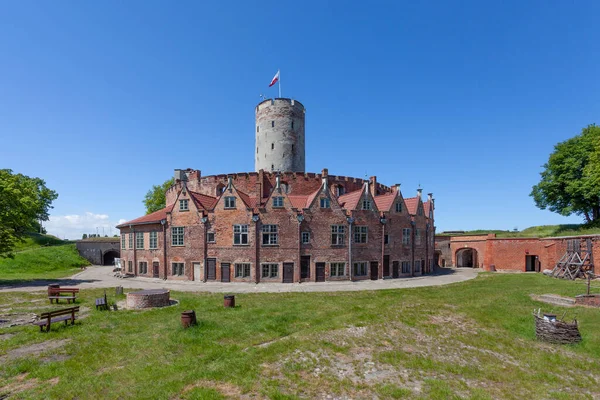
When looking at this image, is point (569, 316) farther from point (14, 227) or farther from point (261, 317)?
point (14, 227)

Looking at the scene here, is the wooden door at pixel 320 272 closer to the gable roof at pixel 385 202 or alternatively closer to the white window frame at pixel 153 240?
the gable roof at pixel 385 202

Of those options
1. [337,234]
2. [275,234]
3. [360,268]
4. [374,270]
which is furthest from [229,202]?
[374,270]

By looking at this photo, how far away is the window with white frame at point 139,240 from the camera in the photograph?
1526 inches

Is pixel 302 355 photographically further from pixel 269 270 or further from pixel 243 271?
pixel 243 271

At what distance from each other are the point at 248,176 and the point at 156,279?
16.0 m

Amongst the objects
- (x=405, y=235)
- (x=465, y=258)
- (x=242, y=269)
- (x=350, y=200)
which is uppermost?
(x=350, y=200)

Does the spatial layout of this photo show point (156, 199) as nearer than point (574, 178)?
No

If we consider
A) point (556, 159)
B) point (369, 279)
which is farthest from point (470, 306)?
point (556, 159)

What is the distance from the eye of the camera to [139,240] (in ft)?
128

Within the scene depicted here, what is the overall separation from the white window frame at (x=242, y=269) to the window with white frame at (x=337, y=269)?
8780 millimetres

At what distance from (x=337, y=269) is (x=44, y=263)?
157ft

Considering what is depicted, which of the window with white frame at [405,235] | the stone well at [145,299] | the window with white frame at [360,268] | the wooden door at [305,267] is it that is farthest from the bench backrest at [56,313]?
the window with white frame at [405,235]

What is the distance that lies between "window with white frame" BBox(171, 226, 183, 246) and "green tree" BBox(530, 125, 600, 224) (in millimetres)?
55444

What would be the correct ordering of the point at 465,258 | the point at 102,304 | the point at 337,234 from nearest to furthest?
the point at 102,304
the point at 337,234
the point at 465,258
